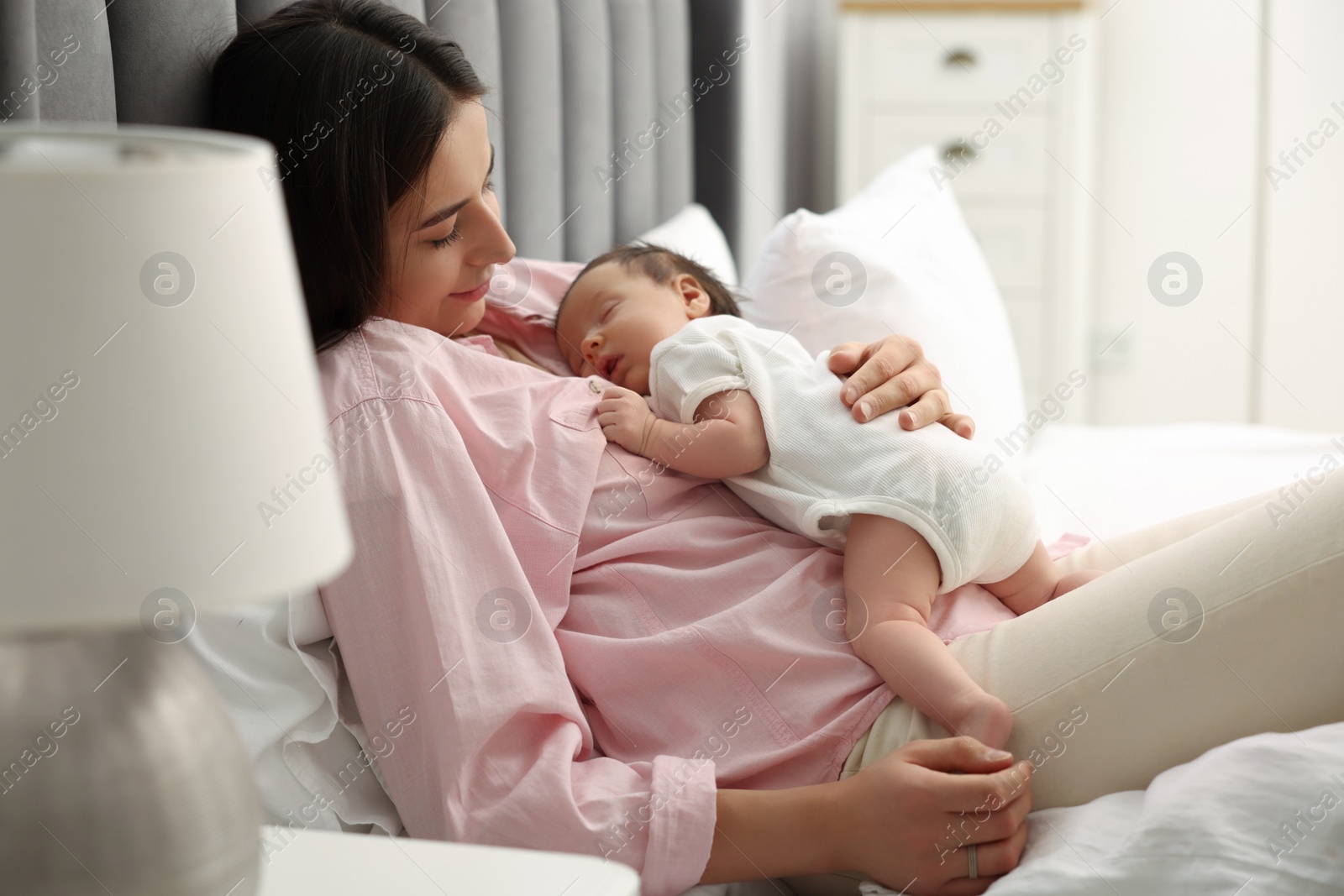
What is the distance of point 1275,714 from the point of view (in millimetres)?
768

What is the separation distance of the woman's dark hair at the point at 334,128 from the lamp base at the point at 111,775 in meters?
0.50

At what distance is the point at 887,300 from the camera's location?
1.45m

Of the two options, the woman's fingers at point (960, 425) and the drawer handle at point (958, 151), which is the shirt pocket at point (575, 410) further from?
the drawer handle at point (958, 151)

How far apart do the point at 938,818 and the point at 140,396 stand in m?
0.58

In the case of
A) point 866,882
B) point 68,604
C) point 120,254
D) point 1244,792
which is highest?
point 120,254

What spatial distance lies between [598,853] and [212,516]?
1.46 ft

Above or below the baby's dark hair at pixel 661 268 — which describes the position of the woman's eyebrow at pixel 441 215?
above

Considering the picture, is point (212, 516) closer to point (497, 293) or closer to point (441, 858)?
point (441, 858)

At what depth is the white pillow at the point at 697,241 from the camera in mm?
1668

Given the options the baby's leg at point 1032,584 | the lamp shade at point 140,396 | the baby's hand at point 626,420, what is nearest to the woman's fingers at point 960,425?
the baby's leg at point 1032,584

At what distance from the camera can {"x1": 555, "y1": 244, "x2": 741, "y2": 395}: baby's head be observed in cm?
119

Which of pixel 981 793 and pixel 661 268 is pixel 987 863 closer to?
pixel 981 793

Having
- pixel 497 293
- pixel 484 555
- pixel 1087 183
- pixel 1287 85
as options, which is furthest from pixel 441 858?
pixel 1287 85

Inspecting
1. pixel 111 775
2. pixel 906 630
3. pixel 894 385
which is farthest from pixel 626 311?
pixel 111 775
